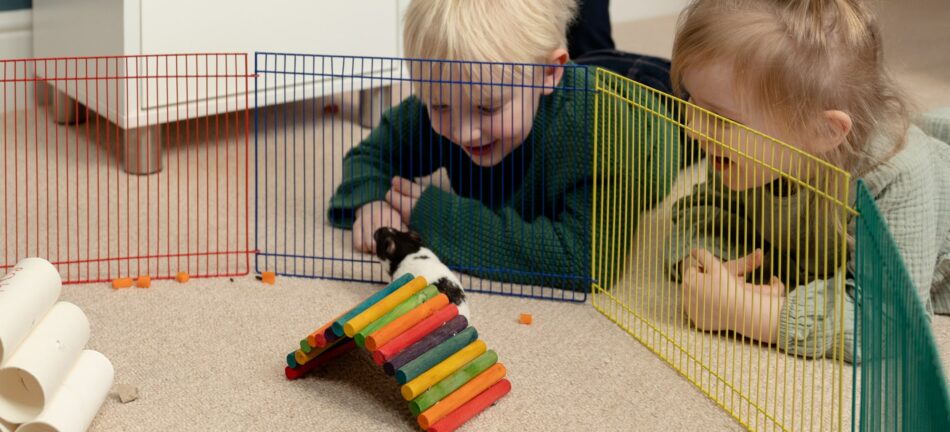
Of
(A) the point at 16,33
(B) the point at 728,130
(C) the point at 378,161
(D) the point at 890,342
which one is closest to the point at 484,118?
(C) the point at 378,161

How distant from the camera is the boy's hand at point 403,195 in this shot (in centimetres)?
180

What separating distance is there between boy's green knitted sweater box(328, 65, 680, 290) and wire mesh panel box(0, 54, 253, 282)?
26 cm

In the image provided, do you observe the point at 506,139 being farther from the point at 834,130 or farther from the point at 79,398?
the point at 79,398

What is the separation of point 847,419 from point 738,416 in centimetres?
13

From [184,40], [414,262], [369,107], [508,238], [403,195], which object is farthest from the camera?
[369,107]

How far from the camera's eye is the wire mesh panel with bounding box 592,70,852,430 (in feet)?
4.34

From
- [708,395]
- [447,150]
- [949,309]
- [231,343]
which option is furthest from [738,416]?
[447,150]

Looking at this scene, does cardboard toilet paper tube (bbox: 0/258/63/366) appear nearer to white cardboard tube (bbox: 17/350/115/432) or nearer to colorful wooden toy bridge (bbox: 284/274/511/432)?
white cardboard tube (bbox: 17/350/115/432)

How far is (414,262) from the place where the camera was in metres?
1.57

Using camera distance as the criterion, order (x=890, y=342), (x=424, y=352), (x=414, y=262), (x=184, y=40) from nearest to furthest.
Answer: (x=890, y=342) → (x=424, y=352) → (x=414, y=262) → (x=184, y=40)

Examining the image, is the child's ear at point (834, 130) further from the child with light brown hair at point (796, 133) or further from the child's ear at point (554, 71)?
the child's ear at point (554, 71)

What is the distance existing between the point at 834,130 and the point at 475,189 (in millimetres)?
695

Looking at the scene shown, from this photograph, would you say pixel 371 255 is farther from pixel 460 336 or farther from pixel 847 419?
pixel 847 419

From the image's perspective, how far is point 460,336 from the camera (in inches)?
52.6
